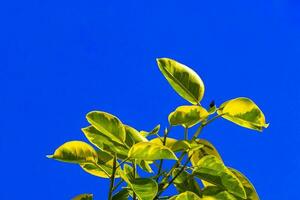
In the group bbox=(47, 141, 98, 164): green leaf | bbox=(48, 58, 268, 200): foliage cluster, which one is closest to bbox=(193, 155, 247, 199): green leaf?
bbox=(48, 58, 268, 200): foliage cluster

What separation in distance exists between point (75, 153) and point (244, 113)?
392 mm

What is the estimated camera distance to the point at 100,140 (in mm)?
1073

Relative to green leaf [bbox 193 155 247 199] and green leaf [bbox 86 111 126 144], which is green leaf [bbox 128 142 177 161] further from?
green leaf [bbox 193 155 247 199]

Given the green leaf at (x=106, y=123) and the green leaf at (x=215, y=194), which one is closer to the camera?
the green leaf at (x=106, y=123)

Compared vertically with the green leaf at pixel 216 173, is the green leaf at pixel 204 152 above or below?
above

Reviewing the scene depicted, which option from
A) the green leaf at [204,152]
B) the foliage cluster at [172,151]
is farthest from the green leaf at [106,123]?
the green leaf at [204,152]

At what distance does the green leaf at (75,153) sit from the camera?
1.07 meters

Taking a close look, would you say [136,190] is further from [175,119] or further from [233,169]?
[233,169]

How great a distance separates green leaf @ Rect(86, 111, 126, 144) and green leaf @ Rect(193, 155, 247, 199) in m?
0.22

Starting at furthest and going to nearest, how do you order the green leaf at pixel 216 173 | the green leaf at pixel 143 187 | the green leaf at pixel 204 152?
1. the green leaf at pixel 204 152
2. the green leaf at pixel 216 173
3. the green leaf at pixel 143 187

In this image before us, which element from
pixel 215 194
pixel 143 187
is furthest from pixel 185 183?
pixel 143 187

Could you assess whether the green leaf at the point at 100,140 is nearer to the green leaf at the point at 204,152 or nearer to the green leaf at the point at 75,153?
the green leaf at the point at 75,153

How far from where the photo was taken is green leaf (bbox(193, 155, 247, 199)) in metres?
1.10

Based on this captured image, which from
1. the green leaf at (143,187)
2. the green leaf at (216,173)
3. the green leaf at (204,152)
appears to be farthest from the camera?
the green leaf at (204,152)
